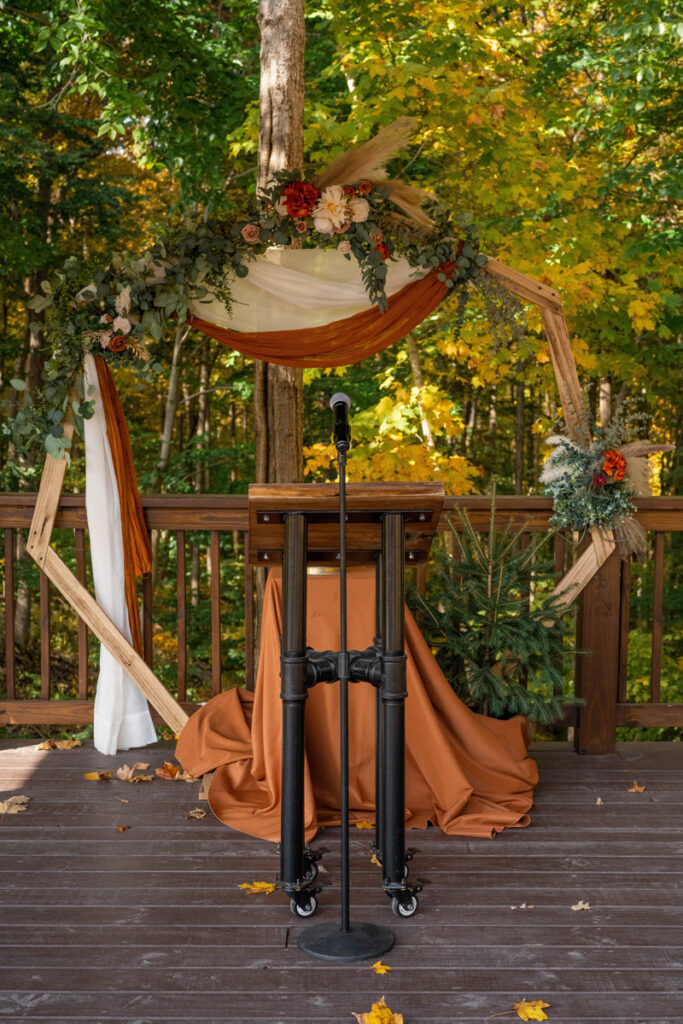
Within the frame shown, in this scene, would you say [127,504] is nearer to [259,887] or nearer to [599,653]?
[259,887]

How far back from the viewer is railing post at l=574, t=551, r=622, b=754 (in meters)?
4.13

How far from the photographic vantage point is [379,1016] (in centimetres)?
211

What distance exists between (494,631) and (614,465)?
0.93 m

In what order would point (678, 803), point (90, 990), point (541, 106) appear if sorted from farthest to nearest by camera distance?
point (541, 106)
point (678, 803)
point (90, 990)

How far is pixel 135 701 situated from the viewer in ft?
13.5

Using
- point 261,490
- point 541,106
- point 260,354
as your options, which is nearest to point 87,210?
point 541,106

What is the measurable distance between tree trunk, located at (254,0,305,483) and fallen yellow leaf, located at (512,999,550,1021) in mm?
3158

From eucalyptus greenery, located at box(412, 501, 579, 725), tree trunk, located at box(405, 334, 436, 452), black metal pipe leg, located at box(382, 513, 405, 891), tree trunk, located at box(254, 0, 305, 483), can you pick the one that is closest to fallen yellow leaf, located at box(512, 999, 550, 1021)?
black metal pipe leg, located at box(382, 513, 405, 891)

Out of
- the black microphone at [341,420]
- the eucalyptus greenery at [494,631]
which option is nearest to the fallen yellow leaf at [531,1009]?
the black microphone at [341,420]

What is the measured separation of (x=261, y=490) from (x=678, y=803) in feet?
7.15

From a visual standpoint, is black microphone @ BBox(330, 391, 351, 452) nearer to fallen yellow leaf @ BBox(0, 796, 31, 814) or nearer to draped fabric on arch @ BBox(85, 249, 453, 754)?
draped fabric on arch @ BBox(85, 249, 453, 754)

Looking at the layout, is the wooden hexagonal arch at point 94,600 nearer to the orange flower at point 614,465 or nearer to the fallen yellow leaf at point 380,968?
the orange flower at point 614,465

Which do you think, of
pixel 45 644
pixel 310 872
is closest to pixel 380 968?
pixel 310 872

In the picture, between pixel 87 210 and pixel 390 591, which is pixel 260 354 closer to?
pixel 390 591
